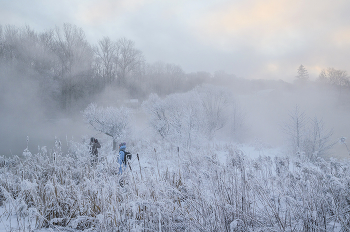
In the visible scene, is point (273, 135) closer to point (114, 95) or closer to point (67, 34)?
point (114, 95)

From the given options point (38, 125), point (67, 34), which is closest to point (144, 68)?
point (67, 34)

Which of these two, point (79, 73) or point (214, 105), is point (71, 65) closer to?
point (79, 73)

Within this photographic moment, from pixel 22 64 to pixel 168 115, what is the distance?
27366 millimetres

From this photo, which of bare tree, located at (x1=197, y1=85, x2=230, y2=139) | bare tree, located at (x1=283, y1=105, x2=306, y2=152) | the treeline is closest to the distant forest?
the treeline

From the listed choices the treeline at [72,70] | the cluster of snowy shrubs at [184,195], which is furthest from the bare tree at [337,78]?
the cluster of snowy shrubs at [184,195]

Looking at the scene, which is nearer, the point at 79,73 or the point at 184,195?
the point at 184,195

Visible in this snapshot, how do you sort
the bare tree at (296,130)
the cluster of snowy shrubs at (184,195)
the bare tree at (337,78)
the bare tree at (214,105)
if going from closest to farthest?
the cluster of snowy shrubs at (184,195) → the bare tree at (296,130) → the bare tree at (214,105) → the bare tree at (337,78)

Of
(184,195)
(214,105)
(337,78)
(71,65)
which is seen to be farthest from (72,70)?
(337,78)

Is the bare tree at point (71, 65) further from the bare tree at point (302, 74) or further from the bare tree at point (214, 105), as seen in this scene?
the bare tree at point (302, 74)

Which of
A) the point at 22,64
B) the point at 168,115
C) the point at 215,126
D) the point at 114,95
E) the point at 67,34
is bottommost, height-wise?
the point at 215,126

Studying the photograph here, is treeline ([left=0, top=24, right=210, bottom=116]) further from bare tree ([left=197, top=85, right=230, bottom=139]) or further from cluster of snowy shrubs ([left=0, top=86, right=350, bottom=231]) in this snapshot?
cluster of snowy shrubs ([left=0, top=86, right=350, bottom=231])

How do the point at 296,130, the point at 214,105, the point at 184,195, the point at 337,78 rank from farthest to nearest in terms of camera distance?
the point at 337,78
the point at 214,105
the point at 296,130
the point at 184,195

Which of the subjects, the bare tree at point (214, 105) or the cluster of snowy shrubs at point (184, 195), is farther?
the bare tree at point (214, 105)

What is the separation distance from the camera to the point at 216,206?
2.31 metres
